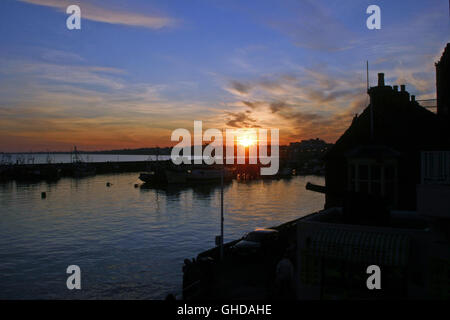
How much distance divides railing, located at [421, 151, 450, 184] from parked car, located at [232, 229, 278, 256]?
37.0 ft

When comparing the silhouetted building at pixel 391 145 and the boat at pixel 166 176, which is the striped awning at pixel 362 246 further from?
the boat at pixel 166 176

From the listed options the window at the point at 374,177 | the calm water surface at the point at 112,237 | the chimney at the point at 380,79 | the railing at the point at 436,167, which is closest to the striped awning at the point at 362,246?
the railing at the point at 436,167

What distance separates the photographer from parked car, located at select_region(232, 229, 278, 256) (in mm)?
21875

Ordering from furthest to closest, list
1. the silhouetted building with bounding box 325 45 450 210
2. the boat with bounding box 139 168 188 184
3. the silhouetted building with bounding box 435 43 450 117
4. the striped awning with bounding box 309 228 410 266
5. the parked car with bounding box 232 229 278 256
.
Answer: the boat with bounding box 139 168 188 184 < the parked car with bounding box 232 229 278 256 < the silhouetted building with bounding box 435 43 450 117 < the silhouetted building with bounding box 325 45 450 210 < the striped awning with bounding box 309 228 410 266

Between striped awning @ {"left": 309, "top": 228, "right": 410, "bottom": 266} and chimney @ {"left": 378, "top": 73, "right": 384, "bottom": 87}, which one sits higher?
chimney @ {"left": 378, "top": 73, "right": 384, "bottom": 87}

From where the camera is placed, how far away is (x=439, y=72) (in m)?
23.3

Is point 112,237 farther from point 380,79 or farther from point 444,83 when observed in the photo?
point 444,83

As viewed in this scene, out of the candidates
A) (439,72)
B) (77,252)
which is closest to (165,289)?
(77,252)

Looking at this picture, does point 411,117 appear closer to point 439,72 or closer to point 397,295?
point 439,72

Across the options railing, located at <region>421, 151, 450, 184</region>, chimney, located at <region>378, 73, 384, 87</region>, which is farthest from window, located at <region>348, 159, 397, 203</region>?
chimney, located at <region>378, 73, 384, 87</region>

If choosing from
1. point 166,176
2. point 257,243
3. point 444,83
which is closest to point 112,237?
point 257,243

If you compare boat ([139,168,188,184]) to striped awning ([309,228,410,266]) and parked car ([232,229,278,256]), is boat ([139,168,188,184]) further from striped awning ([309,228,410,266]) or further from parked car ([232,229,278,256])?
striped awning ([309,228,410,266])

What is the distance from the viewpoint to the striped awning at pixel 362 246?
11.2 metres
